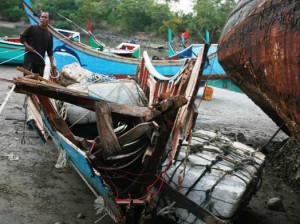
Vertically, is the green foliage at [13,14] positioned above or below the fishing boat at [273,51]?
below

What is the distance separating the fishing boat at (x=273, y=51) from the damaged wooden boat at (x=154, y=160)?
50 cm

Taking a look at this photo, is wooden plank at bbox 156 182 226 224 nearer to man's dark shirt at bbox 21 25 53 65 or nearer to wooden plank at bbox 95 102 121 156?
wooden plank at bbox 95 102 121 156

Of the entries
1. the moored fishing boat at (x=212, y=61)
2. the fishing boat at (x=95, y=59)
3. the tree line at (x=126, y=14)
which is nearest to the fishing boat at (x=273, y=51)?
the moored fishing boat at (x=212, y=61)

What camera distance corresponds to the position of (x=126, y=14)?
5984 centimetres

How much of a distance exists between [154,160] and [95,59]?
8.04 meters

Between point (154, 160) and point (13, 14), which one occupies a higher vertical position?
point (154, 160)

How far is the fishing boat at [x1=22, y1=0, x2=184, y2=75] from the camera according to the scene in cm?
1034

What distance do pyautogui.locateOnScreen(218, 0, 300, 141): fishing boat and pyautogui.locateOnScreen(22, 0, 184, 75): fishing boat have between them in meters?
6.83

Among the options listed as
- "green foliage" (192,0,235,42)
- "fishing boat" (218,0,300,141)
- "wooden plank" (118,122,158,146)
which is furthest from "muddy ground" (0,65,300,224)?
"green foliage" (192,0,235,42)

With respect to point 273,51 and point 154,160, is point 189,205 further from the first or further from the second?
point 273,51

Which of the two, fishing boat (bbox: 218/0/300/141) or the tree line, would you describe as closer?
fishing boat (bbox: 218/0/300/141)

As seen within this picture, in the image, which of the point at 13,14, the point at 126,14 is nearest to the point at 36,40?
the point at 13,14

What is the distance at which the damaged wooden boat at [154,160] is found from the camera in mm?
3020

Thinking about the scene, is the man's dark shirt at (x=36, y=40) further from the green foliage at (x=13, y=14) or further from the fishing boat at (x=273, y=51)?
the green foliage at (x=13, y=14)
